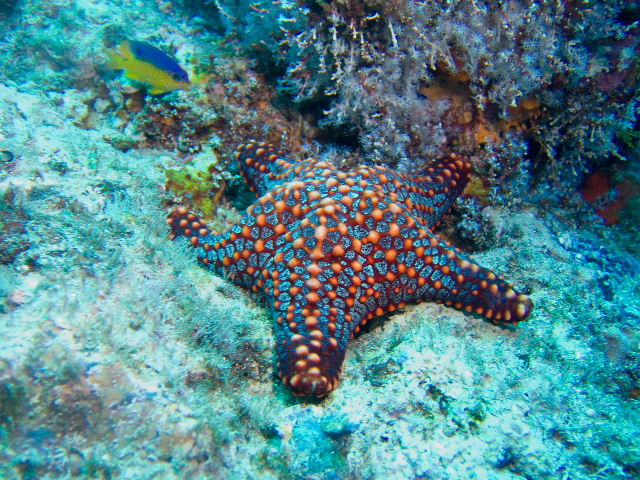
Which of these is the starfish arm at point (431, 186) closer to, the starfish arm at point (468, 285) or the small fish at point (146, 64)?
the starfish arm at point (468, 285)

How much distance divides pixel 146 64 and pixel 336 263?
3.98m

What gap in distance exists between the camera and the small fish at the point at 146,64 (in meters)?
4.92

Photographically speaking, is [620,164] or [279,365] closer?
[279,365]

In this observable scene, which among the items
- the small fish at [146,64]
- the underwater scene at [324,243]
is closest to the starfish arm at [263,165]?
the underwater scene at [324,243]

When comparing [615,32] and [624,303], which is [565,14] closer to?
[615,32]

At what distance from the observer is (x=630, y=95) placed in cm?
483

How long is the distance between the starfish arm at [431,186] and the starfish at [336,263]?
161mm

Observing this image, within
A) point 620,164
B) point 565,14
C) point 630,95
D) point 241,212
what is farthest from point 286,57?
point 620,164

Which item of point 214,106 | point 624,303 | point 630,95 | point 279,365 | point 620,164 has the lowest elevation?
point 279,365

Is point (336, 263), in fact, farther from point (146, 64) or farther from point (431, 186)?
point (146, 64)

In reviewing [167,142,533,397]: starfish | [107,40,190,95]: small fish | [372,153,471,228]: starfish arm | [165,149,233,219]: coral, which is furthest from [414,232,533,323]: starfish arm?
[107,40,190,95]: small fish

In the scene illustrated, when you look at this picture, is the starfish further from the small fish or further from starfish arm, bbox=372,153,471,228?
the small fish

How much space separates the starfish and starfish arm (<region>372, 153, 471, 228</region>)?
16cm

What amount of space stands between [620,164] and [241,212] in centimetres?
591
